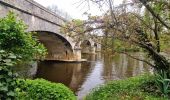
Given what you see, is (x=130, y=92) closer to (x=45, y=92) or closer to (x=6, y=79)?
(x=45, y=92)

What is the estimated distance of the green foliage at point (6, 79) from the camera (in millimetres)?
4556

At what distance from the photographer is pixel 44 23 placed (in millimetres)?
19688

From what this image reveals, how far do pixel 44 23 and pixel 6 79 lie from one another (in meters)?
15.3

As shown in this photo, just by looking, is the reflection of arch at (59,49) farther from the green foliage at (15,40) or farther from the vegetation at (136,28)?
the green foliage at (15,40)

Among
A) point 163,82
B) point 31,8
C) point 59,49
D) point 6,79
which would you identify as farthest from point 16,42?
point 59,49

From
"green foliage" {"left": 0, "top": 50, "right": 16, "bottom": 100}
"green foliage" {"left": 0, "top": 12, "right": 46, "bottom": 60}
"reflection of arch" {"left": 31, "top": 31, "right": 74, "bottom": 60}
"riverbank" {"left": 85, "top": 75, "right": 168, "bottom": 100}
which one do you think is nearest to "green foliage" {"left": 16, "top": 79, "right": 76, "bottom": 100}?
"riverbank" {"left": 85, "top": 75, "right": 168, "bottom": 100}

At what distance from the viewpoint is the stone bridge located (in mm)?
13895

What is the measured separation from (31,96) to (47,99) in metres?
0.50

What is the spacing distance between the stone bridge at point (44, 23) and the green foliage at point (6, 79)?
9.87ft

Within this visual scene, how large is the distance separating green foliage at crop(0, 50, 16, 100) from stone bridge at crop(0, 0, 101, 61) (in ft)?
9.87

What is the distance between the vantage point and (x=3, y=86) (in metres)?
4.52

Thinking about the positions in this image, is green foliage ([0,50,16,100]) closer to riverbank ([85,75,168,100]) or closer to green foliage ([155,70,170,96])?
riverbank ([85,75,168,100])

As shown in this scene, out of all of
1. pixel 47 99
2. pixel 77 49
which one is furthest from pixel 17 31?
pixel 77 49

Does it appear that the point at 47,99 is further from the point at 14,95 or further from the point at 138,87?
the point at 14,95
